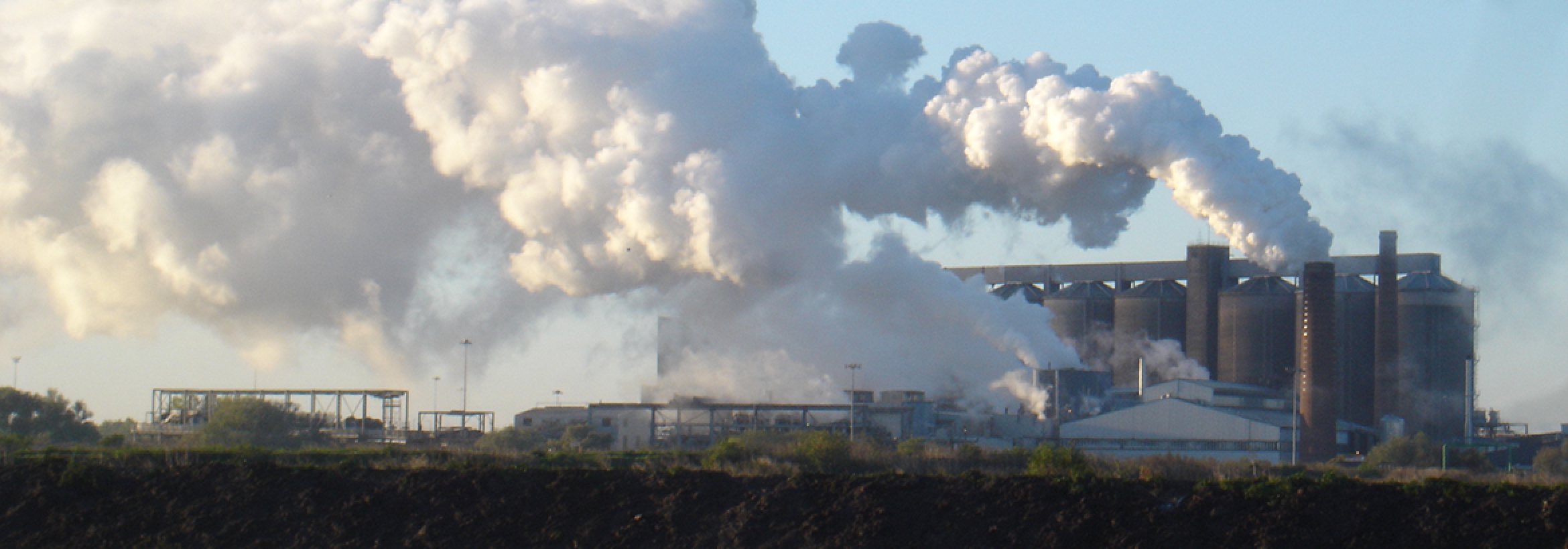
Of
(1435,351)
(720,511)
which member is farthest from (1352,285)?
(720,511)

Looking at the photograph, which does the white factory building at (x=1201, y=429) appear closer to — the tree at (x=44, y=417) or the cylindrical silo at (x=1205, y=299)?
the cylindrical silo at (x=1205, y=299)

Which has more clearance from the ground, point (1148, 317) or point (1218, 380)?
point (1148, 317)

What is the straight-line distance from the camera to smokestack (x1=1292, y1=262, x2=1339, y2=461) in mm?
82500

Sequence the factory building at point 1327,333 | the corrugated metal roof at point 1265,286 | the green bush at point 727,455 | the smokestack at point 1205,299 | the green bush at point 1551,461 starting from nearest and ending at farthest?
the green bush at point 727,455 < the green bush at point 1551,461 < the factory building at point 1327,333 < the corrugated metal roof at point 1265,286 < the smokestack at point 1205,299

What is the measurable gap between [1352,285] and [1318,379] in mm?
22135

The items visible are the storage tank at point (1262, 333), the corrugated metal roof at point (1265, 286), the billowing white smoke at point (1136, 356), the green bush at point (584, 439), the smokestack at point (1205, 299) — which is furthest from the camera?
the billowing white smoke at point (1136, 356)

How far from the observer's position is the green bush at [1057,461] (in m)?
36.8

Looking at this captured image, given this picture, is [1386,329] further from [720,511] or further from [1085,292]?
[720,511]

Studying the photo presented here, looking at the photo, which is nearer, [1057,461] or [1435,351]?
[1057,461]

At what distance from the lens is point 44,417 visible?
92.6 meters

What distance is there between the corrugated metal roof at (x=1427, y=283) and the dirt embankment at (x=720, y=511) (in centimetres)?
7595

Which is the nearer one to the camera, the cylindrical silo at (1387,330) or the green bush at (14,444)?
the green bush at (14,444)

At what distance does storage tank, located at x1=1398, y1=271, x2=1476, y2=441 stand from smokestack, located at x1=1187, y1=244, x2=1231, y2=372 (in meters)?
12.5

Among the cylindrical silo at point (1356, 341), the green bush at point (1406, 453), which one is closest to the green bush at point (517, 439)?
the green bush at point (1406, 453)
